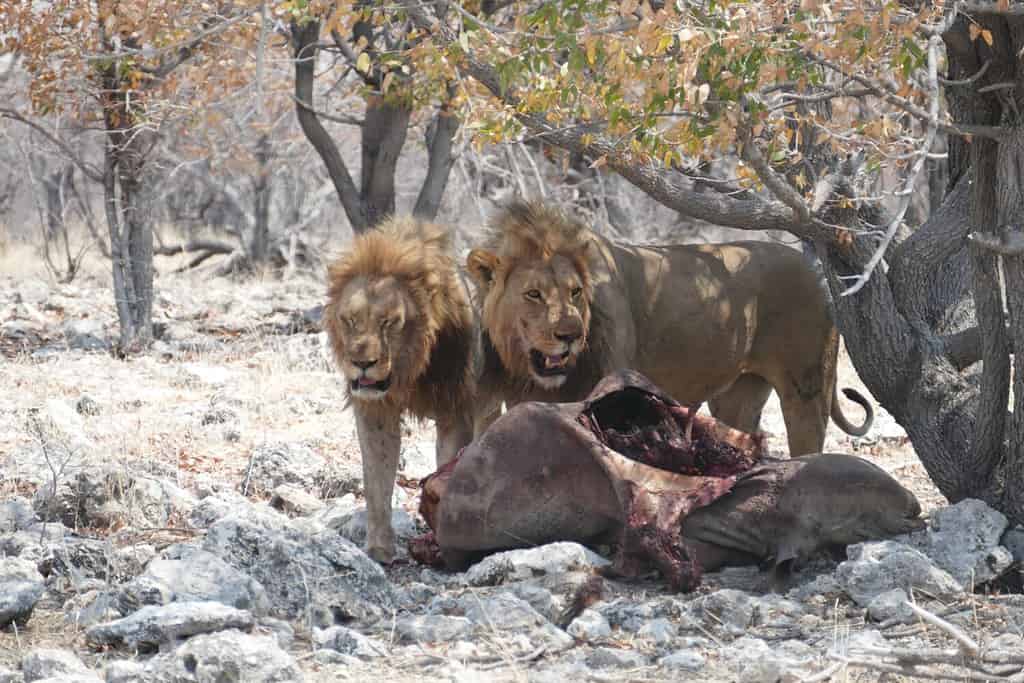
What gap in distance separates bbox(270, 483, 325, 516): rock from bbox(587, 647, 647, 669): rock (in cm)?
242

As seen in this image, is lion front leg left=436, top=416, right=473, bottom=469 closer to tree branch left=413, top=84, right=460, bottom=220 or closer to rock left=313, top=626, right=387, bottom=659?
rock left=313, top=626, right=387, bottom=659

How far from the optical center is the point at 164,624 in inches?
162

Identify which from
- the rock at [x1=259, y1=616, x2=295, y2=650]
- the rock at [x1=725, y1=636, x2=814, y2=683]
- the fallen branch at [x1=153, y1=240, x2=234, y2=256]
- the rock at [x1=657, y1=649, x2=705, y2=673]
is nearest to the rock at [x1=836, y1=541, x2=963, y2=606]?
the rock at [x1=725, y1=636, x2=814, y2=683]

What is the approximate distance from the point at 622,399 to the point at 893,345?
1093mm

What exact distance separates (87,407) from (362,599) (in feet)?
14.7

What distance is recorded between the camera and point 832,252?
5754 mm

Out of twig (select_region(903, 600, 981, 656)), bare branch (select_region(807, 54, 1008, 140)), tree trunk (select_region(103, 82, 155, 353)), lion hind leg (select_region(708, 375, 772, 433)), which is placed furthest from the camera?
tree trunk (select_region(103, 82, 155, 353))

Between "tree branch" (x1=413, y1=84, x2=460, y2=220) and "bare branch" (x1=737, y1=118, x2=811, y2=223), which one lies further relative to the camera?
"tree branch" (x1=413, y1=84, x2=460, y2=220)

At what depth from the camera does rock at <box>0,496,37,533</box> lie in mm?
5602

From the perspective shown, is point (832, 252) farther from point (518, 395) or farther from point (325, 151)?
point (325, 151)

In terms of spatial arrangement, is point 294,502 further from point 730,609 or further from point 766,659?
point 766,659

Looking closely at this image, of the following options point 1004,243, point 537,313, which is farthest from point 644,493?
point 1004,243

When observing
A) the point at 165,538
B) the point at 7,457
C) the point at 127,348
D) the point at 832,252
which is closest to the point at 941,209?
the point at 832,252

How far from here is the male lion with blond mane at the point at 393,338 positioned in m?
5.32
